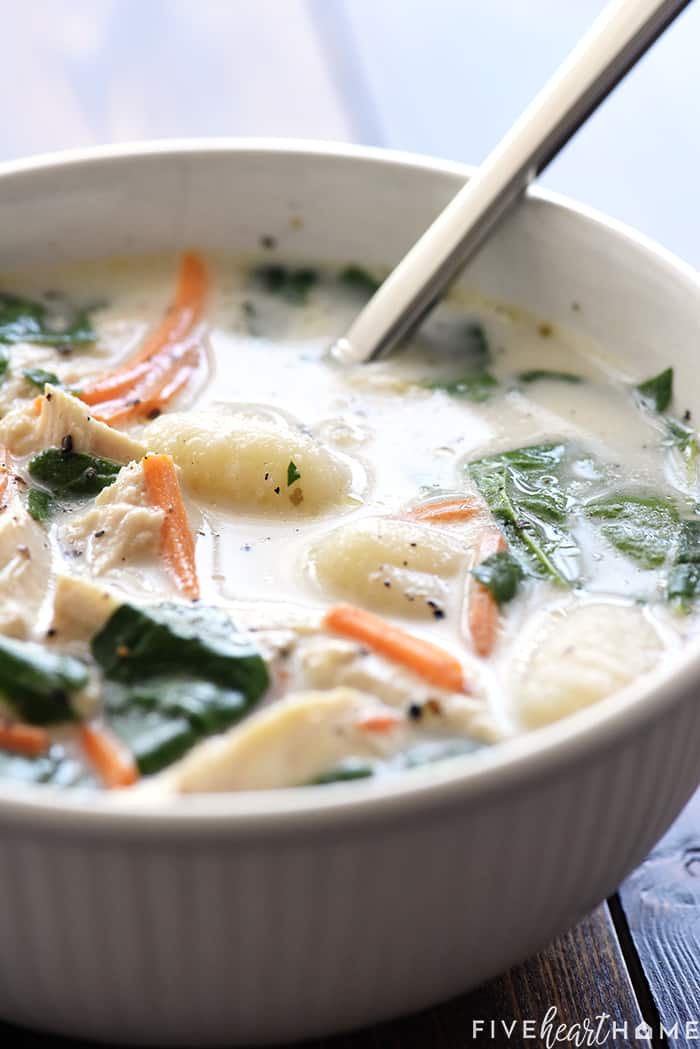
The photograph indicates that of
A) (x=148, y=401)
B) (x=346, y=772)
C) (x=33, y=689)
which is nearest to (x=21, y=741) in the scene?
(x=33, y=689)

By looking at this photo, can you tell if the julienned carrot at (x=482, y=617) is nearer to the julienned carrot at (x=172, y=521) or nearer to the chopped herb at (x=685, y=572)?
the chopped herb at (x=685, y=572)

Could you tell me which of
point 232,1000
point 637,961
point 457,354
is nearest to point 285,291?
point 457,354

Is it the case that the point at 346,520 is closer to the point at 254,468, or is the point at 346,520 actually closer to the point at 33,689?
the point at 254,468

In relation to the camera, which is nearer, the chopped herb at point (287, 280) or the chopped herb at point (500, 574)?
the chopped herb at point (500, 574)

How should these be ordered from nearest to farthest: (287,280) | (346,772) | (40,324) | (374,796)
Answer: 1. (374,796)
2. (346,772)
3. (40,324)
4. (287,280)

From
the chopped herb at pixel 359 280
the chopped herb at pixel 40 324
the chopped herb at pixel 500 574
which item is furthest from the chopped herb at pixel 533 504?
the chopped herb at pixel 40 324
